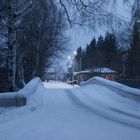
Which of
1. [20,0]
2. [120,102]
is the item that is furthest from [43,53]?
[120,102]

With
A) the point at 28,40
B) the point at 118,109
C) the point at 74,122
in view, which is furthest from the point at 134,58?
the point at 74,122

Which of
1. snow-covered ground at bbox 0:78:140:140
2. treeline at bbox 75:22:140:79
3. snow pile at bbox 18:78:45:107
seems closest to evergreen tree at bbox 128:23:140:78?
treeline at bbox 75:22:140:79

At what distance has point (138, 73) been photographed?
66.3 meters

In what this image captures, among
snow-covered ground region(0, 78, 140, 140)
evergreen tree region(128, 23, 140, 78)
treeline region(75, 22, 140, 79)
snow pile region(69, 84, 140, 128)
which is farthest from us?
treeline region(75, 22, 140, 79)

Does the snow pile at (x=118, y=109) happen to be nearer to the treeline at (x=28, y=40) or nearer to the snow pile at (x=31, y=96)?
the snow pile at (x=31, y=96)

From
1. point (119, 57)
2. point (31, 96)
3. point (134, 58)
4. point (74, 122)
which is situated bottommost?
point (74, 122)

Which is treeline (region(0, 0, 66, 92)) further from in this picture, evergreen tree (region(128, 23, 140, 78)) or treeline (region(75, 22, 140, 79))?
treeline (region(75, 22, 140, 79))

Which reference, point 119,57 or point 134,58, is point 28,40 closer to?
point 134,58

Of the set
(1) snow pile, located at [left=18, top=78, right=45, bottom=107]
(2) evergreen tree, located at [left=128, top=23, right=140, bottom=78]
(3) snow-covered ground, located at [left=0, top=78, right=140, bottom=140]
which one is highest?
(2) evergreen tree, located at [left=128, top=23, right=140, bottom=78]

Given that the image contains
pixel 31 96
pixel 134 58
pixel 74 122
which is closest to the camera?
pixel 74 122

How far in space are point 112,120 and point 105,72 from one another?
80174 mm

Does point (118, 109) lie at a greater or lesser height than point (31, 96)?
lesser

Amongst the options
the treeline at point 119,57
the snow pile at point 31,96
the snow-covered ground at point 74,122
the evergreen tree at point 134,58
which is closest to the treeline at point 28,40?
the snow pile at point 31,96

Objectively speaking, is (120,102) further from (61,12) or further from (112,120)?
(61,12)
